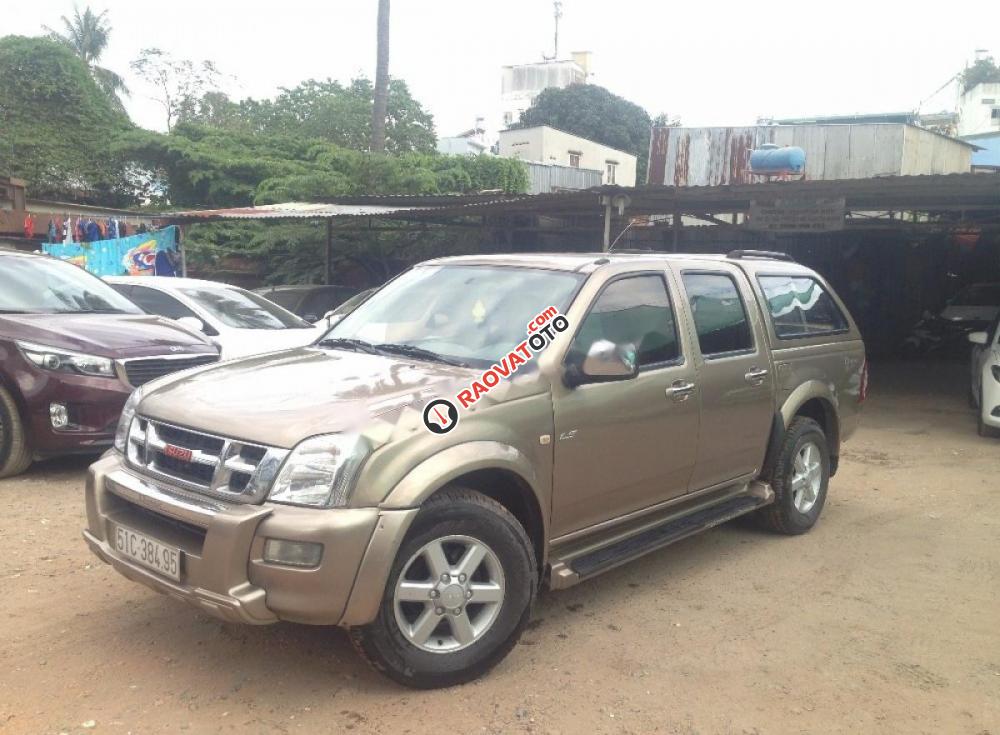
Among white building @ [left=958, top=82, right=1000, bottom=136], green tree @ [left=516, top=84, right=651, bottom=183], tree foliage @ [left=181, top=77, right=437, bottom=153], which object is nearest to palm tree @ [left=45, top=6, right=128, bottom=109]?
tree foliage @ [left=181, top=77, right=437, bottom=153]

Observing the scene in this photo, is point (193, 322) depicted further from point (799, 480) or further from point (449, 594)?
point (799, 480)

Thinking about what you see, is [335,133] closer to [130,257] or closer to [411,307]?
[130,257]

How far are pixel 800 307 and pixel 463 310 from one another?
2577 mm

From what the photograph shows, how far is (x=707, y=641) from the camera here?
3.68 meters

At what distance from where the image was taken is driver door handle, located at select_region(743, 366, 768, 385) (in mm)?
4578

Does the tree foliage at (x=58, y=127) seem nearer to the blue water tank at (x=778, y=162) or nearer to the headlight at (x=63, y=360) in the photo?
the blue water tank at (x=778, y=162)

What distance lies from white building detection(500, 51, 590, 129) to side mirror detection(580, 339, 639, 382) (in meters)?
66.3

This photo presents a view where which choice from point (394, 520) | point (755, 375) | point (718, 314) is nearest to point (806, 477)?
point (755, 375)

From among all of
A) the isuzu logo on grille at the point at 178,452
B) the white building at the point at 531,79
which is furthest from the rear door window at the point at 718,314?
the white building at the point at 531,79

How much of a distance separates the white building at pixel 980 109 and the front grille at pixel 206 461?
63503 mm

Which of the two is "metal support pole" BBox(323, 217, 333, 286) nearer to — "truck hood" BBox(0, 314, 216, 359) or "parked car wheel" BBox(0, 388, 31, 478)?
"truck hood" BBox(0, 314, 216, 359)

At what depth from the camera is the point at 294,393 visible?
124 inches

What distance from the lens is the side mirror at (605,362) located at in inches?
135

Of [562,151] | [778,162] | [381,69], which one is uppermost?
[381,69]
